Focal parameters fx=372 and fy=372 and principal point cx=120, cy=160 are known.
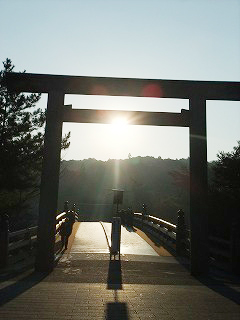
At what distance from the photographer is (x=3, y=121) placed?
27.3 m

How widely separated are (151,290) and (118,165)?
128 m

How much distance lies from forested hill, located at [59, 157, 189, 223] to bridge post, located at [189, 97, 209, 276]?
39.4m

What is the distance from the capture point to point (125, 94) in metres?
10.4

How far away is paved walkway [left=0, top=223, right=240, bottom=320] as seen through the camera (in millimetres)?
5633

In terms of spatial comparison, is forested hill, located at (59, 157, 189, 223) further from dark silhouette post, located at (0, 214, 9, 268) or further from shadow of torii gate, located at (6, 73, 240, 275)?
dark silhouette post, located at (0, 214, 9, 268)

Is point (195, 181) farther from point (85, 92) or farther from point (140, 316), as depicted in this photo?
point (140, 316)

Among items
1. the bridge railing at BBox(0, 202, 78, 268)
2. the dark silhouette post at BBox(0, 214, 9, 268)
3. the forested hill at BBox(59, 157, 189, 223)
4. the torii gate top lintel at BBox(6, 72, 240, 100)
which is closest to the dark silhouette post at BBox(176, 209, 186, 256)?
the bridge railing at BBox(0, 202, 78, 268)

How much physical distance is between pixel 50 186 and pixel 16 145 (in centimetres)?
1766

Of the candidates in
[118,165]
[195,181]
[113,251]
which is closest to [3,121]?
[113,251]

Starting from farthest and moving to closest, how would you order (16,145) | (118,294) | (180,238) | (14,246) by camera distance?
(16,145)
(180,238)
(14,246)
(118,294)

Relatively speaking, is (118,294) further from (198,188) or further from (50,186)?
(198,188)

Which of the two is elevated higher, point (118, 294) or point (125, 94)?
point (125, 94)

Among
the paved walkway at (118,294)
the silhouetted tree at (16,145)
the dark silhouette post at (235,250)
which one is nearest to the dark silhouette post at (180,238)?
the paved walkway at (118,294)

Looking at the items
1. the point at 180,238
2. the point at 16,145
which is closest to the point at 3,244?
the point at 180,238
